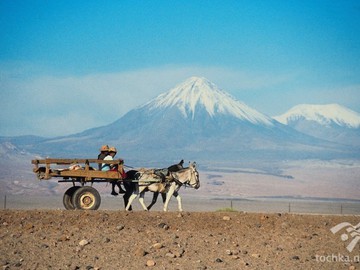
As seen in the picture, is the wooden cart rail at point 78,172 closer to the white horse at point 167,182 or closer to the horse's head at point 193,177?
the white horse at point 167,182

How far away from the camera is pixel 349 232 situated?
64.5 ft

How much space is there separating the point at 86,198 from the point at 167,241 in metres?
6.48

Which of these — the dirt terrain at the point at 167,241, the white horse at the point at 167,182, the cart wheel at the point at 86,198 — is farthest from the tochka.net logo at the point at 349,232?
the cart wheel at the point at 86,198

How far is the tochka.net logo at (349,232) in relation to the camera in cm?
1856

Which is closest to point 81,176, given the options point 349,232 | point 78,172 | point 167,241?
point 78,172

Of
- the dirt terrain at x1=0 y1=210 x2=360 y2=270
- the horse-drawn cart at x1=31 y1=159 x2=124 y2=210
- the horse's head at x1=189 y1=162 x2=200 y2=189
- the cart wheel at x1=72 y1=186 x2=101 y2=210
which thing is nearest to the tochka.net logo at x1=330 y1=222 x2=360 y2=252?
the dirt terrain at x1=0 y1=210 x2=360 y2=270

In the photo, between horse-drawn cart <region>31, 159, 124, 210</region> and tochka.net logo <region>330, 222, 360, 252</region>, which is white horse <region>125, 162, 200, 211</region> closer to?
horse-drawn cart <region>31, 159, 124, 210</region>

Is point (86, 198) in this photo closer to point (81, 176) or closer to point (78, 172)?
point (81, 176)

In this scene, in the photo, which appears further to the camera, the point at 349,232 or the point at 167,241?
the point at 349,232

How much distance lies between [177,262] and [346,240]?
4975 mm

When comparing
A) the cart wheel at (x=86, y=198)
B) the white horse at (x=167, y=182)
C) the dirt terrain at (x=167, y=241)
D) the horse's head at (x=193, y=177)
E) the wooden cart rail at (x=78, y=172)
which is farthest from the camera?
the horse's head at (x=193, y=177)

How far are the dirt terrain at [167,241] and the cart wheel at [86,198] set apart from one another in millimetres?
2884

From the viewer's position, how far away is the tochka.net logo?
18.6m

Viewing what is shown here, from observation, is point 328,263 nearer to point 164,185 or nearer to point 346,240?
point 346,240
